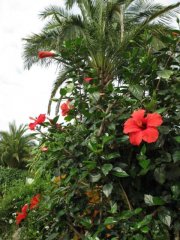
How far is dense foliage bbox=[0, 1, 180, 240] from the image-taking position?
1542mm

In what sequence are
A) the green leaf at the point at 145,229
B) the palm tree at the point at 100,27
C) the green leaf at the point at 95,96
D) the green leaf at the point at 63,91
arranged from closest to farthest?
1. the green leaf at the point at 145,229
2. the green leaf at the point at 95,96
3. the green leaf at the point at 63,91
4. the palm tree at the point at 100,27

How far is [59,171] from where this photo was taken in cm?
193

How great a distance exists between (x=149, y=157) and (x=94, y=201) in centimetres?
41

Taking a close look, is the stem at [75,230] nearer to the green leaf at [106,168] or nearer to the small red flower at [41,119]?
the green leaf at [106,168]

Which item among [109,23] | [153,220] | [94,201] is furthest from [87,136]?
[109,23]

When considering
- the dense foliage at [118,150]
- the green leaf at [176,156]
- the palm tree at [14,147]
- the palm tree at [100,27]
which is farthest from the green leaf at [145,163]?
the palm tree at [14,147]

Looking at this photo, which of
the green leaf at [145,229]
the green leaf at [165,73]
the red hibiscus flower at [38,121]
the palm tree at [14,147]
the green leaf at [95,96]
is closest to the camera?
the green leaf at [145,229]

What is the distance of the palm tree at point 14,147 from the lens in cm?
1820

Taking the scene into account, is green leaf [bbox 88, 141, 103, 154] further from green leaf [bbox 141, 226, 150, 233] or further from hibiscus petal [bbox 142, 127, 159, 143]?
green leaf [bbox 141, 226, 150, 233]

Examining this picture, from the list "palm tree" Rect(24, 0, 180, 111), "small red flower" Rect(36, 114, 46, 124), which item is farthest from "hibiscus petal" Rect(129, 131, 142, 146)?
"palm tree" Rect(24, 0, 180, 111)

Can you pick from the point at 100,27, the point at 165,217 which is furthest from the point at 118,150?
the point at 100,27

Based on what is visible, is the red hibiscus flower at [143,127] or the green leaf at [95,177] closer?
the red hibiscus flower at [143,127]

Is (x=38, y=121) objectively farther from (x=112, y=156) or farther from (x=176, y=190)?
(x=176, y=190)

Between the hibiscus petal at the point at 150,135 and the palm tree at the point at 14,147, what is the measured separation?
54.5ft
